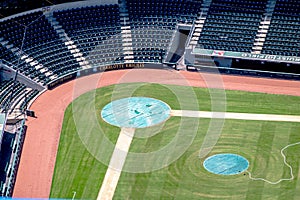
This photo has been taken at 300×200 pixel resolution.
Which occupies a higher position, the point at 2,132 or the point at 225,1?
the point at 225,1

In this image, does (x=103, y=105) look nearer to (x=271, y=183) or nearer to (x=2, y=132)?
(x=2, y=132)

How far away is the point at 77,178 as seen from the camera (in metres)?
63.4

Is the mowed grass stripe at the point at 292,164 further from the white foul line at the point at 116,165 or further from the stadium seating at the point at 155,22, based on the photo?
the stadium seating at the point at 155,22

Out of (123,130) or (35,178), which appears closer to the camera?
(35,178)

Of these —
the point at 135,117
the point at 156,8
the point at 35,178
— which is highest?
the point at 156,8

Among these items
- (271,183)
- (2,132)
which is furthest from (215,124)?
(2,132)

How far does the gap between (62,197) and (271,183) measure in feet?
72.9

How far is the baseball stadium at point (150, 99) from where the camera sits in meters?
63.1

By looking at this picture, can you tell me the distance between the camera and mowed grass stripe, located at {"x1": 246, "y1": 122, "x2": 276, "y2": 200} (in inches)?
2393

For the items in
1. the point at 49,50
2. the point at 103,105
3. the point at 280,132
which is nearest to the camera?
the point at 280,132

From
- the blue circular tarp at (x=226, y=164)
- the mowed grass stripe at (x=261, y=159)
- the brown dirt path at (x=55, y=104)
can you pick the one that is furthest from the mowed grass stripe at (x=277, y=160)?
the brown dirt path at (x=55, y=104)

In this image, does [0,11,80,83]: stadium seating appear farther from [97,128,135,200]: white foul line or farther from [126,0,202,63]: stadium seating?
[97,128,135,200]: white foul line

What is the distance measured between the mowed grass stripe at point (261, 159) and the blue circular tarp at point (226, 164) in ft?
4.29

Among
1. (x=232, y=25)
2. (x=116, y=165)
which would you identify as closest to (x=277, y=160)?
(x=116, y=165)
